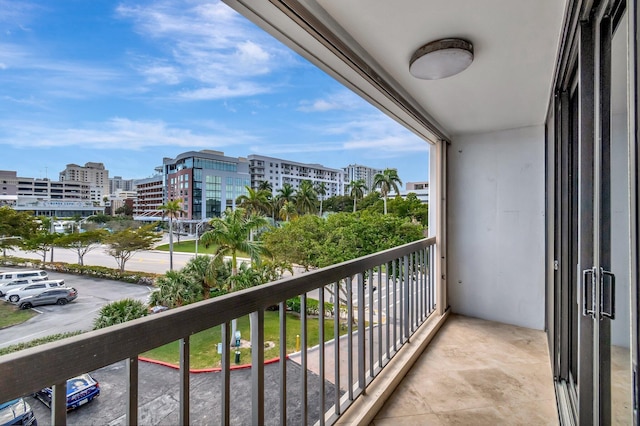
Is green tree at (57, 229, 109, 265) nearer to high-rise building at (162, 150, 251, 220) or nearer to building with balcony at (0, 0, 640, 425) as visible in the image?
high-rise building at (162, 150, 251, 220)

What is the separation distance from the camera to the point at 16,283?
2.74ft

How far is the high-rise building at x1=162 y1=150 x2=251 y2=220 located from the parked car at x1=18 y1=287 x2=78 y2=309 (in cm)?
61

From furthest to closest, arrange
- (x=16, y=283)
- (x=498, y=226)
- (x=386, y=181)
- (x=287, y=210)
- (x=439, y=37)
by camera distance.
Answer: (x=386, y=181) < (x=498, y=226) < (x=287, y=210) < (x=439, y=37) < (x=16, y=283)

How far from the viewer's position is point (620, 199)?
0.88 m

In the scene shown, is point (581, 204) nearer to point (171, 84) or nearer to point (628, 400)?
point (628, 400)

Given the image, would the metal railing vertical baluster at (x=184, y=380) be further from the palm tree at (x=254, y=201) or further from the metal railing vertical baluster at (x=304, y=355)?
the palm tree at (x=254, y=201)

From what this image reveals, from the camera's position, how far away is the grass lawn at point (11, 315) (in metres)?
0.76

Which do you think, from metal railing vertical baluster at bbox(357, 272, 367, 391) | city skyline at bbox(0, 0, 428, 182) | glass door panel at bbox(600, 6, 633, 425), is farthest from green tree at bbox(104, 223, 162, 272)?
glass door panel at bbox(600, 6, 633, 425)

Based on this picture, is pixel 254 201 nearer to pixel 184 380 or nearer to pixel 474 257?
pixel 184 380

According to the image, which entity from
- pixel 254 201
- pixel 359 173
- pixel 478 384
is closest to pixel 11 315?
pixel 254 201

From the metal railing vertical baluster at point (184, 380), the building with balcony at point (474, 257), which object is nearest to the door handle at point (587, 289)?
the building with balcony at point (474, 257)

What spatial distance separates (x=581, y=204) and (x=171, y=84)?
202 centimetres

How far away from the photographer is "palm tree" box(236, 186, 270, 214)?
1931 millimetres

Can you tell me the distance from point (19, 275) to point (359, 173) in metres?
4.45
